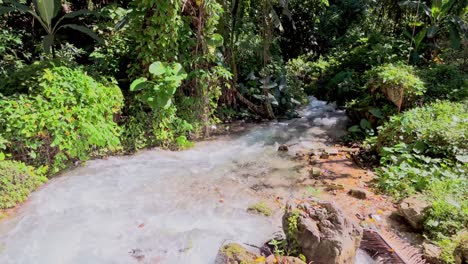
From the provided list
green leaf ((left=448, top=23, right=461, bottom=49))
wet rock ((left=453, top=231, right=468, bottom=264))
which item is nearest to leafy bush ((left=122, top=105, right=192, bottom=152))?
wet rock ((left=453, top=231, right=468, bottom=264))

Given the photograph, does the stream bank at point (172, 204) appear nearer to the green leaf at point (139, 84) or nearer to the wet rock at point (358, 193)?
the wet rock at point (358, 193)

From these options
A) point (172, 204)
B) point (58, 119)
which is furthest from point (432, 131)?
point (58, 119)

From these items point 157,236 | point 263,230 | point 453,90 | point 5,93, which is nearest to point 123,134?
point 5,93

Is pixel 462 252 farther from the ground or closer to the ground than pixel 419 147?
closer to the ground

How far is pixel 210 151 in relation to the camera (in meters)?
6.05

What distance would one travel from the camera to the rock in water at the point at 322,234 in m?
2.92

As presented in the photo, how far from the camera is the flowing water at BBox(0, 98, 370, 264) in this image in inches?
130

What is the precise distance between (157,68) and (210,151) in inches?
64.4

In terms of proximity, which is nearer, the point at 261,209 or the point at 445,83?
the point at 261,209

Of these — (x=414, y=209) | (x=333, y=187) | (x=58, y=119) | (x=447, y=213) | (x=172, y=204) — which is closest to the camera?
(x=447, y=213)

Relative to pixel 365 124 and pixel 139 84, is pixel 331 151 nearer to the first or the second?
pixel 365 124

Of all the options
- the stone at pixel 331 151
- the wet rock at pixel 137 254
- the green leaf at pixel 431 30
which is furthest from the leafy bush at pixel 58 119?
the green leaf at pixel 431 30

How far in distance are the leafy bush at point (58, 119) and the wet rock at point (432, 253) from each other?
4.01 m

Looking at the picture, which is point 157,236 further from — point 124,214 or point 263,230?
point 263,230
